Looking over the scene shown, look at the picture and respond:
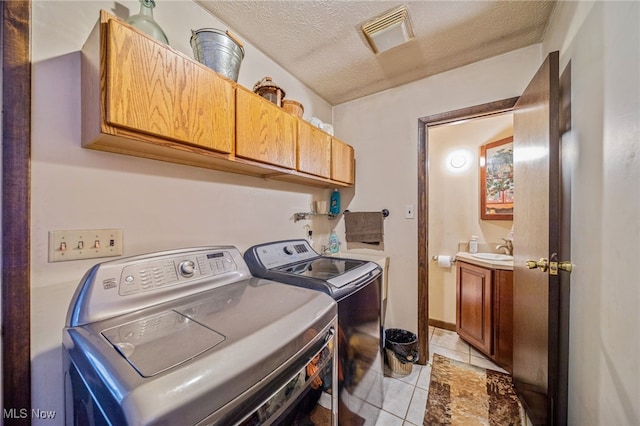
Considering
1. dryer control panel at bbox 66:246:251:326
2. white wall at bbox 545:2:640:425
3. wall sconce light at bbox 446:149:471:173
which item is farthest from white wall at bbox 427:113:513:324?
dryer control panel at bbox 66:246:251:326

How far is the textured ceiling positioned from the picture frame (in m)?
1.09

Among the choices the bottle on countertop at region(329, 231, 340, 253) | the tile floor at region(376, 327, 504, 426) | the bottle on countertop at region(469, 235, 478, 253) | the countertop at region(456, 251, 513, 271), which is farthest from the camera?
the bottle on countertop at region(469, 235, 478, 253)

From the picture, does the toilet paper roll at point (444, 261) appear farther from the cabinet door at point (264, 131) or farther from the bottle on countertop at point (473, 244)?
the cabinet door at point (264, 131)

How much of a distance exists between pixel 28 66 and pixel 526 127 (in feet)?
7.93

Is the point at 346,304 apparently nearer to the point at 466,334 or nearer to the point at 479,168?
the point at 466,334

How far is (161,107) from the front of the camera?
920 millimetres

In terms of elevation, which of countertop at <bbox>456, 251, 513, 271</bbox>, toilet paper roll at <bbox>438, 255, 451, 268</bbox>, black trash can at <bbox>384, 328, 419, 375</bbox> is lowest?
black trash can at <bbox>384, 328, 419, 375</bbox>

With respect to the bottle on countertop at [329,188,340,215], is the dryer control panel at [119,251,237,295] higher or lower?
lower

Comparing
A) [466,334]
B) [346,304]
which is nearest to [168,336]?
[346,304]

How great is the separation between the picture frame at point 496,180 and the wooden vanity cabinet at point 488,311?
73 centimetres

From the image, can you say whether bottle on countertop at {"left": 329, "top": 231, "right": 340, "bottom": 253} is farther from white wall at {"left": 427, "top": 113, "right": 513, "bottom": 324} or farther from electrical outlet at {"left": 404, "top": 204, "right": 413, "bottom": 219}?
white wall at {"left": 427, "top": 113, "right": 513, "bottom": 324}

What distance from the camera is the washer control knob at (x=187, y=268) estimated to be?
1.09m

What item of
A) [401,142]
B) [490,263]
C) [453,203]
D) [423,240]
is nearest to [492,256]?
[490,263]

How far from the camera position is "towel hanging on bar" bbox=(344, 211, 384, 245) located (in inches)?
89.7
